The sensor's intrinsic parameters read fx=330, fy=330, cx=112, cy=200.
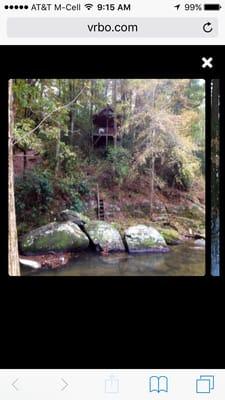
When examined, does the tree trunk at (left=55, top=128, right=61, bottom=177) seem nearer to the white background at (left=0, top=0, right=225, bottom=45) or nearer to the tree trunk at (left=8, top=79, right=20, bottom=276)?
the tree trunk at (left=8, top=79, right=20, bottom=276)

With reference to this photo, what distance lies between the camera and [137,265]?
1.08 metres

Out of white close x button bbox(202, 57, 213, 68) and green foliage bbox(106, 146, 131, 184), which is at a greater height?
white close x button bbox(202, 57, 213, 68)

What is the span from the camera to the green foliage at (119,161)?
43.3 inches

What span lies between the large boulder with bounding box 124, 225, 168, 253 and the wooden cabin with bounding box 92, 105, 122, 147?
0.29m

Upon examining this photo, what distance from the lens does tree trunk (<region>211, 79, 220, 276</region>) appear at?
108cm

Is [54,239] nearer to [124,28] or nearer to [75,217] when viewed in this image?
[75,217]

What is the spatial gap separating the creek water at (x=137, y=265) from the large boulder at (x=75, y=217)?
0.34 ft

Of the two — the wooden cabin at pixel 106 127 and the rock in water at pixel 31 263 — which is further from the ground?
the wooden cabin at pixel 106 127

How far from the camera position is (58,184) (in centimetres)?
109
